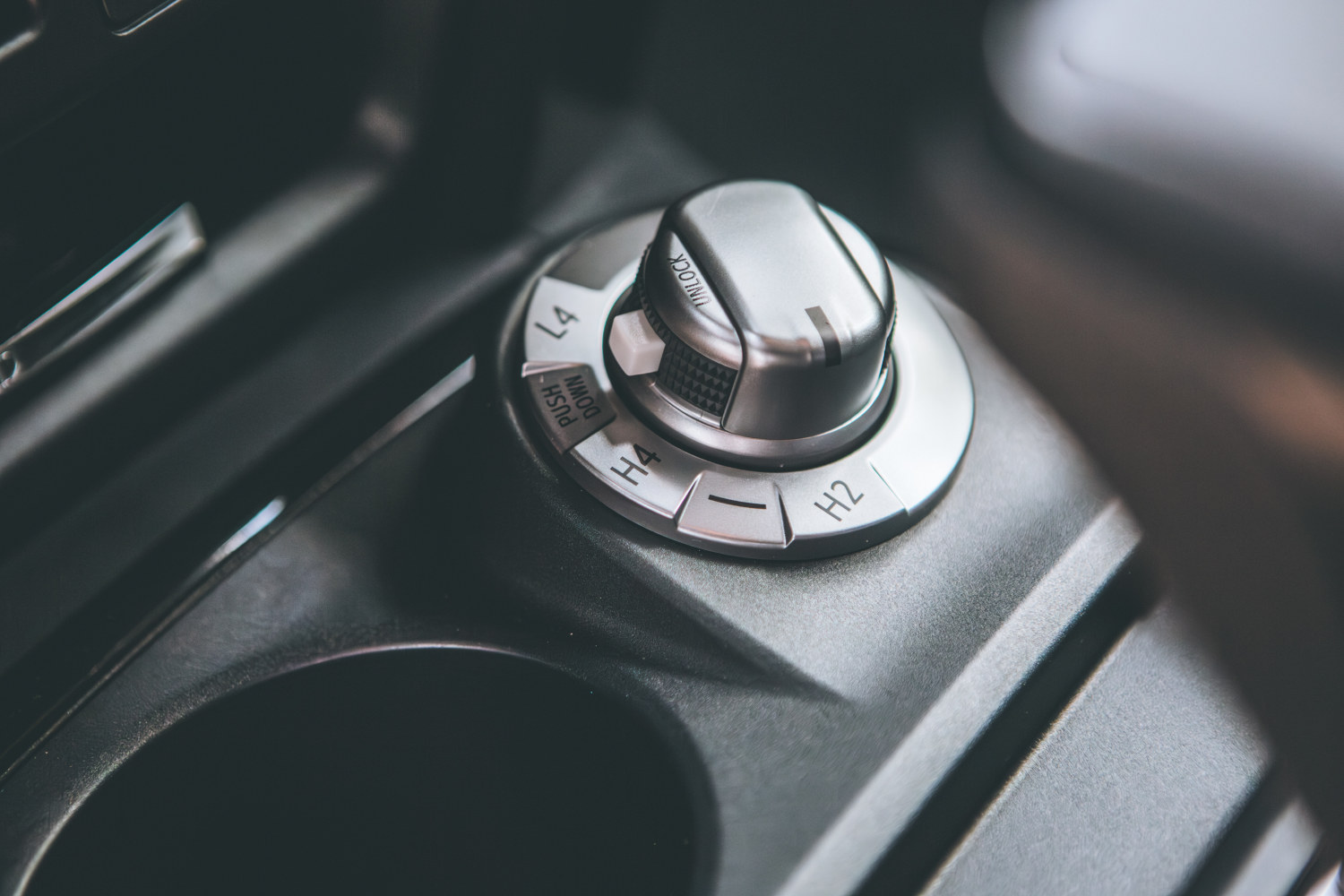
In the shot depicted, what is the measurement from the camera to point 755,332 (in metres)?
0.37

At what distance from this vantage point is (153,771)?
381 mm

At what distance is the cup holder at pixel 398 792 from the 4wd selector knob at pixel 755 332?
0.34 feet

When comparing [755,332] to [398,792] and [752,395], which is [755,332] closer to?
[752,395]

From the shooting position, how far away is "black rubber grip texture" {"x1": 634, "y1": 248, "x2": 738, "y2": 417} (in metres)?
0.38

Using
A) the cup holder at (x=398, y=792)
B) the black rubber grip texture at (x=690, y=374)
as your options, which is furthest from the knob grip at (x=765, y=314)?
the cup holder at (x=398, y=792)

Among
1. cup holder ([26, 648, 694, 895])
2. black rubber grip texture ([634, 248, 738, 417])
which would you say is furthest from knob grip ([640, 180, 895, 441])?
cup holder ([26, 648, 694, 895])

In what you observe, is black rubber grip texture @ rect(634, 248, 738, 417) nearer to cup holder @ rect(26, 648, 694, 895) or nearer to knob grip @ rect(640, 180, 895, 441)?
knob grip @ rect(640, 180, 895, 441)

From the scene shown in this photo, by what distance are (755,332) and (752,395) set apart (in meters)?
0.02

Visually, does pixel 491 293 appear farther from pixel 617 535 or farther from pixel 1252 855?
pixel 1252 855

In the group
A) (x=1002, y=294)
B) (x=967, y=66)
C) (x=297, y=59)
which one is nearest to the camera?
(x=1002, y=294)

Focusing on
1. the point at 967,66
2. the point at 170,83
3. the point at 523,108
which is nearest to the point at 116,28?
the point at 170,83

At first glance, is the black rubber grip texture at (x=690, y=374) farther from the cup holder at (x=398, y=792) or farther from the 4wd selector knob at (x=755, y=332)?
the cup holder at (x=398, y=792)

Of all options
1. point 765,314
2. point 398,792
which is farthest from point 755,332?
point 398,792

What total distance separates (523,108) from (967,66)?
251mm
